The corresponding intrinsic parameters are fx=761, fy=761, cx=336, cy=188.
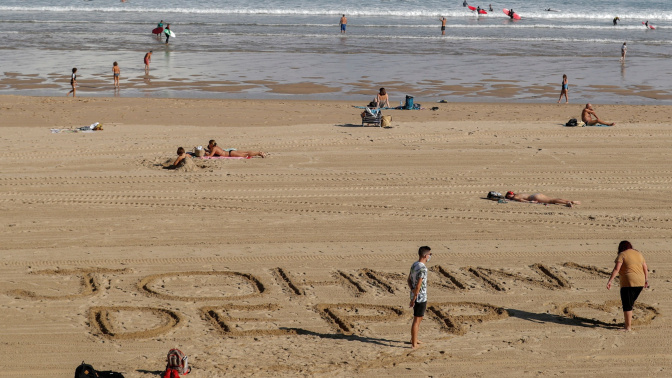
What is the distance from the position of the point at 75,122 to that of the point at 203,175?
6869mm

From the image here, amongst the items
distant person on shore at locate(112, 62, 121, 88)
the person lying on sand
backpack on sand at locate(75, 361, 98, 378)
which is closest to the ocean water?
distant person on shore at locate(112, 62, 121, 88)

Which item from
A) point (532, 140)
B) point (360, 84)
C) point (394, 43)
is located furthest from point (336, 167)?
point (394, 43)

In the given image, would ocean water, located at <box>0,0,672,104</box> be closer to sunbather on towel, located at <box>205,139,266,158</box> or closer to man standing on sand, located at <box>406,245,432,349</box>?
sunbather on towel, located at <box>205,139,266,158</box>

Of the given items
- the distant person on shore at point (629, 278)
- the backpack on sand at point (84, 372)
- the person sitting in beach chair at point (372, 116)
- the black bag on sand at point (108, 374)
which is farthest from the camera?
the person sitting in beach chair at point (372, 116)

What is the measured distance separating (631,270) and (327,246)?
474 cm

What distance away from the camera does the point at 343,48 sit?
4166 cm

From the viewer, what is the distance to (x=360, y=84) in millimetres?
29453

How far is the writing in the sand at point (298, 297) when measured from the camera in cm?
909

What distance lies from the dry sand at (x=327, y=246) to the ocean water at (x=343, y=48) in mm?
8247

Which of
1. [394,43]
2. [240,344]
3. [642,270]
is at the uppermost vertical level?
[394,43]

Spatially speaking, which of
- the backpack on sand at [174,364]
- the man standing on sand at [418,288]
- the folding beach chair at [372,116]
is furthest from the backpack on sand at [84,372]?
the folding beach chair at [372,116]

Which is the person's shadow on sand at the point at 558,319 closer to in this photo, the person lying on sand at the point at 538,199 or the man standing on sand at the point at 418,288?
the man standing on sand at the point at 418,288

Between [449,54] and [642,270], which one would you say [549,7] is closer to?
[449,54]

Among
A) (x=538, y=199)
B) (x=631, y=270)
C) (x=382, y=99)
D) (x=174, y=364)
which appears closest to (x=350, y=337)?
(x=174, y=364)
